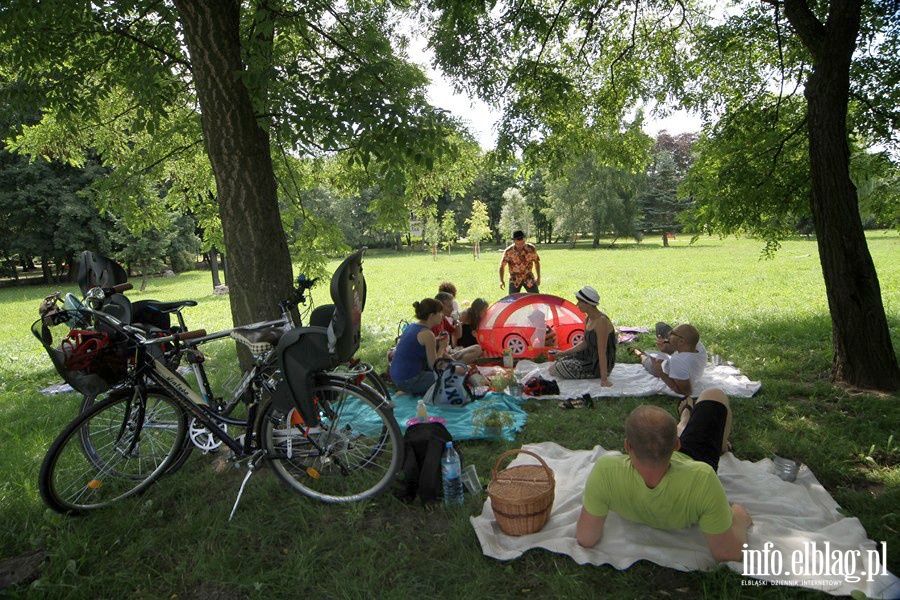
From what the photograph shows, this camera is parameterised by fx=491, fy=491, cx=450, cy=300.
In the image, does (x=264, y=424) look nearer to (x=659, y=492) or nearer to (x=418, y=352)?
(x=418, y=352)

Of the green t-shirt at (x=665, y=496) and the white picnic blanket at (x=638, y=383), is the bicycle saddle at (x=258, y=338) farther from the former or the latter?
the white picnic blanket at (x=638, y=383)

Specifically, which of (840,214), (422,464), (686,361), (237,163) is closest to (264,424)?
(422,464)

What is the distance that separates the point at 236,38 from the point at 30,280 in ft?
109

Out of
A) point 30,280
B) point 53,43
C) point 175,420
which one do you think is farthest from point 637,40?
point 30,280

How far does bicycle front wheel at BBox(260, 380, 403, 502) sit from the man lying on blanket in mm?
1322

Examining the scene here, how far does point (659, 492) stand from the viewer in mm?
2582

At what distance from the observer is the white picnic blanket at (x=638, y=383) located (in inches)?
211

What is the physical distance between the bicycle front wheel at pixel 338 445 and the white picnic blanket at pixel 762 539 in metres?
0.84

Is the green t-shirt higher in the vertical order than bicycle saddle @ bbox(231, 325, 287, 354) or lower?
lower

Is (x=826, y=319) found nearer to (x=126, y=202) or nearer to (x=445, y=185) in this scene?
(x=445, y=185)

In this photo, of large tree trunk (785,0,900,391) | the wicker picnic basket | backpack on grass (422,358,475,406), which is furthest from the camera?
backpack on grass (422,358,475,406)

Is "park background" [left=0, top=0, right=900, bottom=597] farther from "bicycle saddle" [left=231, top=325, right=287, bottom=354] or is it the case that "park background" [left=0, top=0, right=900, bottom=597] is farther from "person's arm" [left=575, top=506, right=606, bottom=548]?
"bicycle saddle" [left=231, top=325, right=287, bottom=354]

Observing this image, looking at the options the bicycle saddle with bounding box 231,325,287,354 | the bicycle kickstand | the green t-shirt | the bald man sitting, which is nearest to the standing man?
the bald man sitting

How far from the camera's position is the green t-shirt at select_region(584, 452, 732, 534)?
8.22 feet
